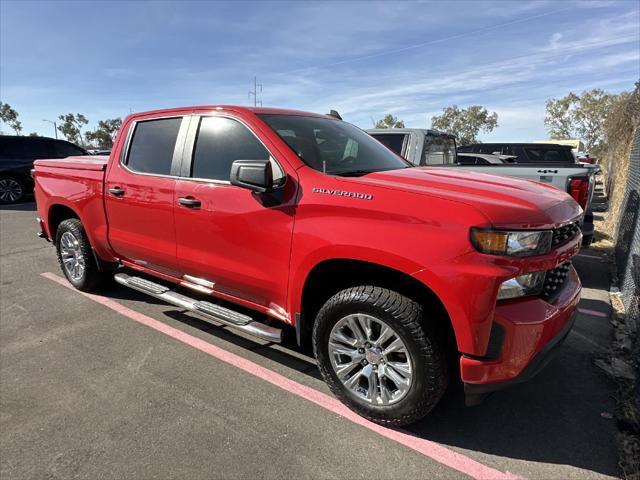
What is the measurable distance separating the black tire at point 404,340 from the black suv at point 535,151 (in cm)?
1226

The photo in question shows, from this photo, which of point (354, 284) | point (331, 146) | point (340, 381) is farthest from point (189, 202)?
point (340, 381)

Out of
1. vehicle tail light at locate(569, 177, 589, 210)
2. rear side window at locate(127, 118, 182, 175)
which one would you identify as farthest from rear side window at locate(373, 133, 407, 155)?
rear side window at locate(127, 118, 182, 175)

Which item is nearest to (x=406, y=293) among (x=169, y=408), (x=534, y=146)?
(x=169, y=408)

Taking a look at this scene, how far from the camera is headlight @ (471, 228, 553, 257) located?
6.91 ft

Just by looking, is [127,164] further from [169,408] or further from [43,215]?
[169,408]

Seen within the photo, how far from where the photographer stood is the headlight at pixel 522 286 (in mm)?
2125

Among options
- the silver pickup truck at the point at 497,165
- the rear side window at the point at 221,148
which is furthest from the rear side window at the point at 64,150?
the rear side window at the point at 221,148

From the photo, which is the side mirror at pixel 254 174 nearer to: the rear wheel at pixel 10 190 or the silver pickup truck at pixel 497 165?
the silver pickup truck at pixel 497 165

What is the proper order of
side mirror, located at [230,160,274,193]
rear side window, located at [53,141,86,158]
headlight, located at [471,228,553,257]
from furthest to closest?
rear side window, located at [53,141,86,158], side mirror, located at [230,160,274,193], headlight, located at [471,228,553,257]

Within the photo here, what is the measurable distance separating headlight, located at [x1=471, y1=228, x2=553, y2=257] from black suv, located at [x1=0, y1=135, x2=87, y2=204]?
46.6ft

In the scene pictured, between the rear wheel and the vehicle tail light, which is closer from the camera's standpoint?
the vehicle tail light

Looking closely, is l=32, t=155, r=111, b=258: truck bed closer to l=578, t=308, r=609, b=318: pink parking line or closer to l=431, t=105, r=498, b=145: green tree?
l=578, t=308, r=609, b=318: pink parking line

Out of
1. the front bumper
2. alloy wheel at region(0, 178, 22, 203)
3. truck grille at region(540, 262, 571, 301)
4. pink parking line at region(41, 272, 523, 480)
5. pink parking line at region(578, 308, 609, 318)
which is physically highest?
truck grille at region(540, 262, 571, 301)

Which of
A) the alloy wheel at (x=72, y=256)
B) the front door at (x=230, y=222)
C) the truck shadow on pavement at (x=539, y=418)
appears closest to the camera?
the truck shadow on pavement at (x=539, y=418)
